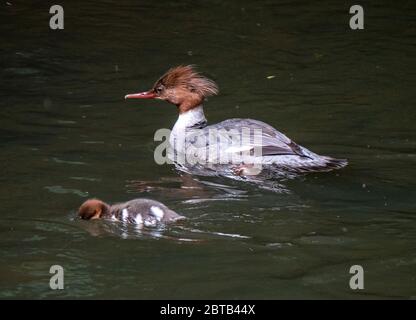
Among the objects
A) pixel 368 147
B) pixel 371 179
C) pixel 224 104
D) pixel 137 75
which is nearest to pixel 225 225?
pixel 371 179

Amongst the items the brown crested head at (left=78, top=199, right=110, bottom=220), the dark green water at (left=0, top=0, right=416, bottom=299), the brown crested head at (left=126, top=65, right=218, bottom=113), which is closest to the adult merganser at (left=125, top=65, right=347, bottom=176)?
the brown crested head at (left=126, top=65, right=218, bottom=113)

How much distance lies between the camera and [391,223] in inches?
292

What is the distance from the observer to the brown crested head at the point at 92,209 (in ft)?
24.5

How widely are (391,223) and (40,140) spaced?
3.97 meters

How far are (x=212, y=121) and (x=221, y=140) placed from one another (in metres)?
1.39

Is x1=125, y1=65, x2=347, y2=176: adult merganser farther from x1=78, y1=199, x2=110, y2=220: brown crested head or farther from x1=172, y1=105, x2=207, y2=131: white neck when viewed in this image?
x1=78, y1=199, x2=110, y2=220: brown crested head

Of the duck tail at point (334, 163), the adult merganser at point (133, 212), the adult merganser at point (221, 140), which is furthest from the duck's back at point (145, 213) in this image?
the duck tail at point (334, 163)

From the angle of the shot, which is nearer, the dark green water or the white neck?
the dark green water

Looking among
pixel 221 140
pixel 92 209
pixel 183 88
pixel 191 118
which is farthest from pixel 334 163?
pixel 92 209

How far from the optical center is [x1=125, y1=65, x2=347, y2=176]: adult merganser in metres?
8.98

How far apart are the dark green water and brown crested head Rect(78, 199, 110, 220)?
79 mm

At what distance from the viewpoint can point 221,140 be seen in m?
9.40

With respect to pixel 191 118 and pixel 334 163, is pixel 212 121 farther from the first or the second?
pixel 334 163

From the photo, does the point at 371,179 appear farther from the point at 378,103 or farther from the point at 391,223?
the point at 378,103
